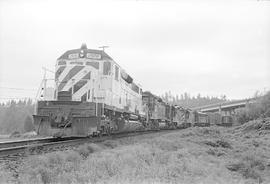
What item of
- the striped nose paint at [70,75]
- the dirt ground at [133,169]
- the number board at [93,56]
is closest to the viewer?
the dirt ground at [133,169]

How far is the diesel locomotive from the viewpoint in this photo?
1084 centimetres

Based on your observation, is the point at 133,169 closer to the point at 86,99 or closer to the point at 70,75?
the point at 86,99

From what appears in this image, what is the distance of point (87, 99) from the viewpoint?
12125 millimetres

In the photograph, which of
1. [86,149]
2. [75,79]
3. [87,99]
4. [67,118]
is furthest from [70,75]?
[86,149]

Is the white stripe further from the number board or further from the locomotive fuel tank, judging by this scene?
the locomotive fuel tank

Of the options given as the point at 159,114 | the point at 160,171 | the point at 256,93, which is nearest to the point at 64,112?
the point at 160,171

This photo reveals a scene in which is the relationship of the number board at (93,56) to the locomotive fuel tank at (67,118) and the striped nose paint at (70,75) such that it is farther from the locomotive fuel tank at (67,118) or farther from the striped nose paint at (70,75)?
the locomotive fuel tank at (67,118)

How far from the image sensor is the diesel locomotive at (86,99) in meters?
10.8

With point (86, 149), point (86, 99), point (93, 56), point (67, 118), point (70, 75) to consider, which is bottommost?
point (86, 149)

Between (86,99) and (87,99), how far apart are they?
0.04 meters

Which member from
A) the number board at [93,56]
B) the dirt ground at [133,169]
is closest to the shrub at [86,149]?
the dirt ground at [133,169]

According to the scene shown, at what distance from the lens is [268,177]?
7215 mm

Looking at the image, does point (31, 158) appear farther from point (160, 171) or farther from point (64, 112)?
point (64, 112)

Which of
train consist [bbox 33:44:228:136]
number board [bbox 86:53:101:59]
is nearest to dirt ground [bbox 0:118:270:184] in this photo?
train consist [bbox 33:44:228:136]
